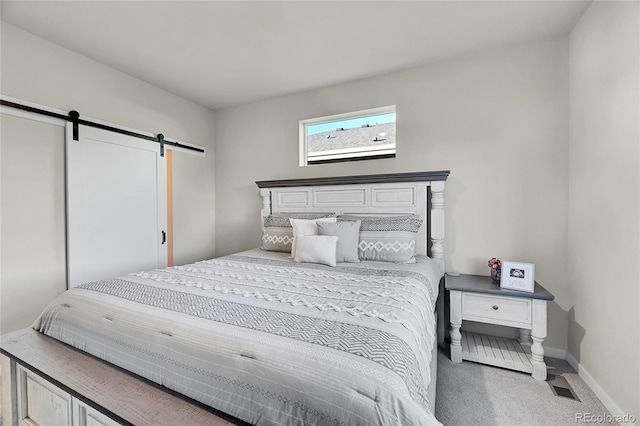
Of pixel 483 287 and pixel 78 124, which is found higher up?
pixel 78 124

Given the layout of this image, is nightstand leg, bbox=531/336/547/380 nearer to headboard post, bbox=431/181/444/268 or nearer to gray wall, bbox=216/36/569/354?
gray wall, bbox=216/36/569/354

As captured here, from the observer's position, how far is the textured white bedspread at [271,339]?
782 mm

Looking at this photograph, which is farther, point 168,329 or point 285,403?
point 168,329

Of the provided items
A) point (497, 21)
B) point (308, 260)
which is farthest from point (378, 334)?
point (497, 21)

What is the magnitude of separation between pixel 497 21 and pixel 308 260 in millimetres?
2389

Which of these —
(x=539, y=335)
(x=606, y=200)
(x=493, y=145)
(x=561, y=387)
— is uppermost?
(x=493, y=145)

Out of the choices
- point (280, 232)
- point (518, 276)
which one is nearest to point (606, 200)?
point (518, 276)

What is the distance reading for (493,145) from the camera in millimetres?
2436

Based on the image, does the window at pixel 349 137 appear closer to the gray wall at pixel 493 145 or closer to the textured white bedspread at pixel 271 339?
the gray wall at pixel 493 145

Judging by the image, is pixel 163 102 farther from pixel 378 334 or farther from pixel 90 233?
pixel 378 334

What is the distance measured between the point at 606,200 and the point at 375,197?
65.1 inches

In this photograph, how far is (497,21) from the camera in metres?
2.07

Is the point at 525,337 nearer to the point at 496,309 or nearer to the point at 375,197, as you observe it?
the point at 496,309

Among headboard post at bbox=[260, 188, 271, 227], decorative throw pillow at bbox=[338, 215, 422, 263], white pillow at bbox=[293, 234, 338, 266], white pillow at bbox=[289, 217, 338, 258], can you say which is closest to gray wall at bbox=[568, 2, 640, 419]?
decorative throw pillow at bbox=[338, 215, 422, 263]
